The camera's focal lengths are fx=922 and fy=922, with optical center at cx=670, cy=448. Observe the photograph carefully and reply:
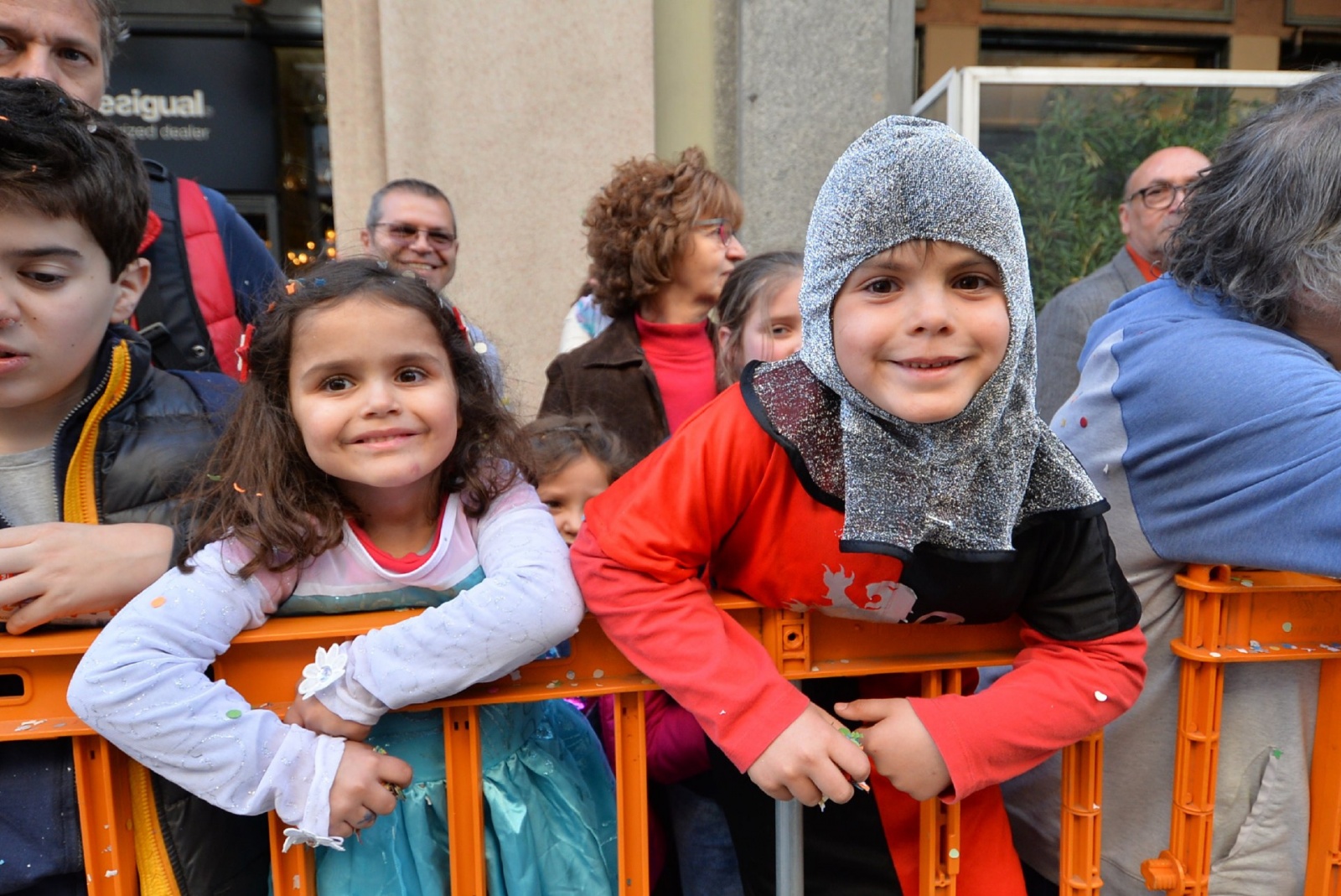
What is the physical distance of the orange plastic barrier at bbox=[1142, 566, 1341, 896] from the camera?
5.12ft

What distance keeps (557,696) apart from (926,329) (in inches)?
31.6

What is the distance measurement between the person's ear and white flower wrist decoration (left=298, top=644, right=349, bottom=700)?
2.73ft

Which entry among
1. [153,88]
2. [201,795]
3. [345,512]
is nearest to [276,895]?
[201,795]

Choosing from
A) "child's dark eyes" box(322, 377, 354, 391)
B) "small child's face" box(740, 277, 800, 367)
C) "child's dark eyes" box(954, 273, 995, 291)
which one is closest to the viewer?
"child's dark eyes" box(954, 273, 995, 291)

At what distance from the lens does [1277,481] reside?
1.46 m

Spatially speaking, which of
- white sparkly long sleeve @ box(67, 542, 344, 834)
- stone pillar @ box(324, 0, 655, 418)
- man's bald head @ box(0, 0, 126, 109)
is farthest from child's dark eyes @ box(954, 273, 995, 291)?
stone pillar @ box(324, 0, 655, 418)

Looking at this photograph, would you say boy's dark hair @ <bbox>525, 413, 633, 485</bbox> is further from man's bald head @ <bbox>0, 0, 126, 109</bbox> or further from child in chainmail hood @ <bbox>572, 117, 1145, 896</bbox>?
man's bald head @ <bbox>0, 0, 126, 109</bbox>

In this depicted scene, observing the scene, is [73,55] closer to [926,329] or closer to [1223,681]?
[926,329]

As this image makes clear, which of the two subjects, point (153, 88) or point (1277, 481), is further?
point (153, 88)

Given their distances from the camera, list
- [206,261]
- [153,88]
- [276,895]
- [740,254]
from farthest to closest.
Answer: [153,88]
[740,254]
[206,261]
[276,895]

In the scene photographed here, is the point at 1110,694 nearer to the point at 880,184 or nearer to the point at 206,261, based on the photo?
the point at 880,184

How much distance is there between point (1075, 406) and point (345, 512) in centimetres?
142

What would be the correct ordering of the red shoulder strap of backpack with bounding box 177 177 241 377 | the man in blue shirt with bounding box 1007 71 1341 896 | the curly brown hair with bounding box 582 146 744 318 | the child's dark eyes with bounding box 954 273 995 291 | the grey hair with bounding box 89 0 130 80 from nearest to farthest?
1. the child's dark eyes with bounding box 954 273 995 291
2. the man in blue shirt with bounding box 1007 71 1341 896
3. the grey hair with bounding box 89 0 130 80
4. the red shoulder strap of backpack with bounding box 177 177 241 377
5. the curly brown hair with bounding box 582 146 744 318

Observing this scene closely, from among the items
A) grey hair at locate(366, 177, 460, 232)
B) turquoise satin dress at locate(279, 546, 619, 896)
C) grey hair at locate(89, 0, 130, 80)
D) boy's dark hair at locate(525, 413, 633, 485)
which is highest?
grey hair at locate(89, 0, 130, 80)
